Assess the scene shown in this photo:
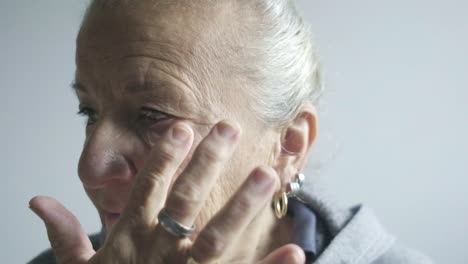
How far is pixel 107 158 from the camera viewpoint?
2.61 feet

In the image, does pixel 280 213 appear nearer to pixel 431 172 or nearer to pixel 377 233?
pixel 377 233

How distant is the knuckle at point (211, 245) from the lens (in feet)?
1.64

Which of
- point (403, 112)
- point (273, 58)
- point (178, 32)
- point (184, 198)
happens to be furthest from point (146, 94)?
point (403, 112)

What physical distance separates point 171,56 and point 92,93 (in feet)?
0.52

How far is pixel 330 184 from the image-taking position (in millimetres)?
1556

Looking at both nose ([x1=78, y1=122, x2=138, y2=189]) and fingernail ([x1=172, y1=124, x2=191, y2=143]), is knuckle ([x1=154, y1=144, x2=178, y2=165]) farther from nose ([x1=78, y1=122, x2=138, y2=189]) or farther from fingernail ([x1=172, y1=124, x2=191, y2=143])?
nose ([x1=78, y1=122, x2=138, y2=189])

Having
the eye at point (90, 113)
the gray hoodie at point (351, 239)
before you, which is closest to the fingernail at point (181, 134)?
the eye at point (90, 113)

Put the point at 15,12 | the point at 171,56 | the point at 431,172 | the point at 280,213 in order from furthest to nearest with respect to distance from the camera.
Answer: the point at 15,12 < the point at 431,172 < the point at 280,213 < the point at 171,56

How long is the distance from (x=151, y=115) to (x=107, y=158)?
0.33ft

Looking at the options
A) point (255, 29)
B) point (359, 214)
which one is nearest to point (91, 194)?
point (255, 29)

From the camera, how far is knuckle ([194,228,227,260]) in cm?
50

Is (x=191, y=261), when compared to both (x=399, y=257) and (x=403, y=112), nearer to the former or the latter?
(x=399, y=257)

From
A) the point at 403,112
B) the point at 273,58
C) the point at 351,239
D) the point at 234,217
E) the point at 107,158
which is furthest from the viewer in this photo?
the point at 403,112

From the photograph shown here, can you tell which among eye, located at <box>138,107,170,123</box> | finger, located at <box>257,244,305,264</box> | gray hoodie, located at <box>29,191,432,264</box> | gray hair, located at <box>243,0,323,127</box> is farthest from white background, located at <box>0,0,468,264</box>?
finger, located at <box>257,244,305,264</box>
